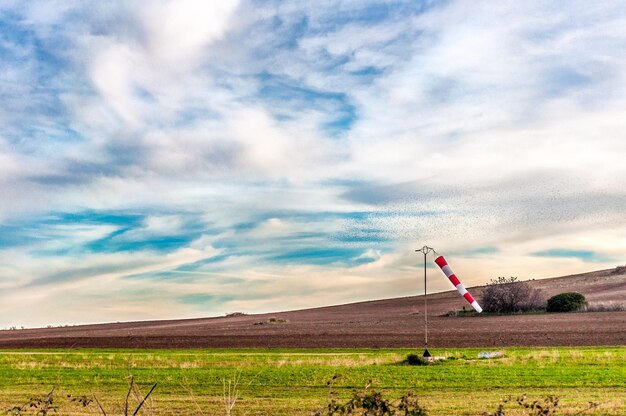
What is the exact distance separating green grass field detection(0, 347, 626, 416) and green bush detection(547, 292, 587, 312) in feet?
121

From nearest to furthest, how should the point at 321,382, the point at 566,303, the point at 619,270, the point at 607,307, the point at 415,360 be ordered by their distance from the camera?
1. the point at 321,382
2. the point at 415,360
3. the point at 566,303
4. the point at 607,307
5. the point at 619,270

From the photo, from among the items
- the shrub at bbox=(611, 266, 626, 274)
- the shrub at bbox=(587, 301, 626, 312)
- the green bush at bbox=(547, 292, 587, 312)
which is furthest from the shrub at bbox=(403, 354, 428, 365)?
the shrub at bbox=(611, 266, 626, 274)

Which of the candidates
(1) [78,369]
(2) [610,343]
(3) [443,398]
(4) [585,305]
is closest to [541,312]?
(4) [585,305]

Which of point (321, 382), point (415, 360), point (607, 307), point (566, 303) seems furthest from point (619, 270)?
point (321, 382)

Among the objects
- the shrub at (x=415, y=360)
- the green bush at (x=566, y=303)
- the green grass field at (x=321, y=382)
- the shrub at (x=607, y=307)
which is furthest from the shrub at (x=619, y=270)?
the shrub at (x=415, y=360)

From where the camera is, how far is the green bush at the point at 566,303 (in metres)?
66.8

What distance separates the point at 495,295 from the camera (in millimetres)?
70062

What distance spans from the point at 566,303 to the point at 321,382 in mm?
49757

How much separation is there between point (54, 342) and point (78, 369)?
31.5 meters

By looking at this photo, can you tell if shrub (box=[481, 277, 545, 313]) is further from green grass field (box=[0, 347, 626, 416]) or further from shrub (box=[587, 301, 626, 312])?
green grass field (box=[0, 347, 626, 416])

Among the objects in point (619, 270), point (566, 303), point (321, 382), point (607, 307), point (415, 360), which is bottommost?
point (321, 382)

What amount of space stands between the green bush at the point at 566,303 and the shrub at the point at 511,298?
174 cm

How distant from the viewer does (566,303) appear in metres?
66.8

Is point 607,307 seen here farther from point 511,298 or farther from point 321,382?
point 321,382
